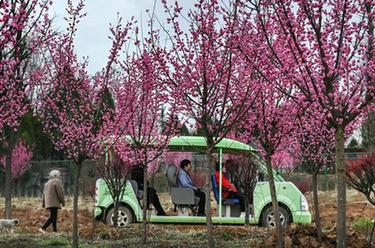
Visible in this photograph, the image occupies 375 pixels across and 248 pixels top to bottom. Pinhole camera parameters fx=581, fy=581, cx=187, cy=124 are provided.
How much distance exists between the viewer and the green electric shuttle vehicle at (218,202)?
12.6m

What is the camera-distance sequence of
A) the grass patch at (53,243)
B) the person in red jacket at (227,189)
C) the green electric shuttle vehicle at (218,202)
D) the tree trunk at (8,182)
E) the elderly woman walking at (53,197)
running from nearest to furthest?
1. the grass patch at (53,243)
2. the green electric shuttle vehicle at (218,202)
3. the person in red jacket at (227,189)
4. the elderly woman walking at (53,197)
5. the tree trunk at (8,182)

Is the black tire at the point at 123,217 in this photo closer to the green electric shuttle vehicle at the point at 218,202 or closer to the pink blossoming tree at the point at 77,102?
the green electric shuttle vehicle at the point at 218,202

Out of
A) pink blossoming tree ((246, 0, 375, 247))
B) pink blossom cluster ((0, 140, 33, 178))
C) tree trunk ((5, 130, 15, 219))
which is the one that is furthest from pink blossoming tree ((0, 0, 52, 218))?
pink blossom cluster ((0, 140, 33, 178))

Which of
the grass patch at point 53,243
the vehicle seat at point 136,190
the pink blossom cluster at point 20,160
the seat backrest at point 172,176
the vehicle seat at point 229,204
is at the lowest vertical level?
the grass patch at point 53,243

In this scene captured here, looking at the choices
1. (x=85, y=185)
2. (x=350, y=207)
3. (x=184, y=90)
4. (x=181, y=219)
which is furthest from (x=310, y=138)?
(x=85, y=185)

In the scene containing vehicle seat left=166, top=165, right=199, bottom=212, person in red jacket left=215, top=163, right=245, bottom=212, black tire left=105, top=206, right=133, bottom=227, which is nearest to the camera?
vehicle seat left=166, top=165, right=199, bottom=212

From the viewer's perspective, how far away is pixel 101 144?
376 inches

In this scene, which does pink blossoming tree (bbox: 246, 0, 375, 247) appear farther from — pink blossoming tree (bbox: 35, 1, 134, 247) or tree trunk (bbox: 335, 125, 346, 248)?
pink blossoming tree (bbox: 35, 1, 134, 247)

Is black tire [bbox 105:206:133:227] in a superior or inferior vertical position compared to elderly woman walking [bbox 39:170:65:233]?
inferior

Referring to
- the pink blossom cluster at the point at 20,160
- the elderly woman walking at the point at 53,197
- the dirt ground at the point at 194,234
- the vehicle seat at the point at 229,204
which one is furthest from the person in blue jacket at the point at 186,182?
the pink blossom cluster at the point at 20,160

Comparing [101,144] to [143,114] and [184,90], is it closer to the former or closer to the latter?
[143,114]

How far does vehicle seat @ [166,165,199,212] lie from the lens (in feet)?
41.0

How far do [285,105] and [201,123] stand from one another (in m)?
1.47

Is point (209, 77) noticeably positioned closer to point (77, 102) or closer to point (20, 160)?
point (77, 102)
